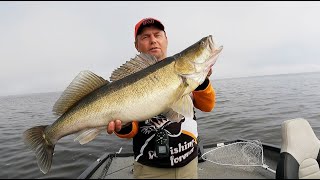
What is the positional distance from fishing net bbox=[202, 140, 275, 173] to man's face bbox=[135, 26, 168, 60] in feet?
9.86

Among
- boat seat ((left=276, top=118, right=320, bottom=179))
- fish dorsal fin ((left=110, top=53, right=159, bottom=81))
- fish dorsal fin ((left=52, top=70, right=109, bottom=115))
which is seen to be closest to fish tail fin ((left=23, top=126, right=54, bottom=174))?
fish dorsal fin ((left=52, top=70, right=109, bottom=115))

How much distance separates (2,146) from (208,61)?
1318 centimetres

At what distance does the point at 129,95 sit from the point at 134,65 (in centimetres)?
46

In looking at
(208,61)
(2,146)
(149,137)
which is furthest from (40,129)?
(2,146)

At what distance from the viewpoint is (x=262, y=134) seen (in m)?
11.2

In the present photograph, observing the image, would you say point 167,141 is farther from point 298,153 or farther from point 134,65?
point 298,153

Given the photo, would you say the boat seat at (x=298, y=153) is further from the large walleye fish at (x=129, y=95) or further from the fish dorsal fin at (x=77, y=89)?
the fish dorsal fin at (x=77, y=89)

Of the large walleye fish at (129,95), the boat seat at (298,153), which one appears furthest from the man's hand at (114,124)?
the boat seat at (298,153)

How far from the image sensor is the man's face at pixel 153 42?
12.5ft

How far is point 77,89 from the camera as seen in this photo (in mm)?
3227

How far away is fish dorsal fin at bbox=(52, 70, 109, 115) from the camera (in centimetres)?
321

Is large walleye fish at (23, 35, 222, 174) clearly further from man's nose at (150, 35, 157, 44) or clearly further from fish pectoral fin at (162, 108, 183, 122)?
man's nose at (150, 35, 157, 44)

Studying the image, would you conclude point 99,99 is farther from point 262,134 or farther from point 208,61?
point 262,134

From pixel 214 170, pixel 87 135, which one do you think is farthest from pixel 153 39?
pixel 214 170
